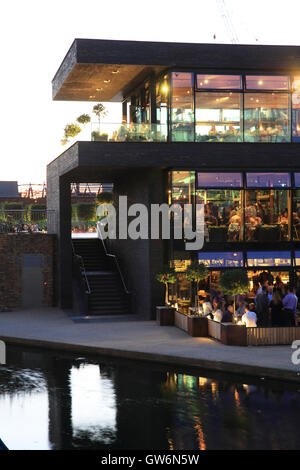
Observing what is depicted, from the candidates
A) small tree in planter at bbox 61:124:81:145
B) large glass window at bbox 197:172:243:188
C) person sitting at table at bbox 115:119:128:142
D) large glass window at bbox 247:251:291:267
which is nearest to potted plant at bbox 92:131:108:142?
person sitting at table at bbox 115:119:128:142

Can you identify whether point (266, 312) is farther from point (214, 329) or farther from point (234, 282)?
point (214, 329)

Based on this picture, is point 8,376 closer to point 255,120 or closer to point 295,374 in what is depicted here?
point 295,374

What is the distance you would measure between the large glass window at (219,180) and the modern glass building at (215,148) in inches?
1.4

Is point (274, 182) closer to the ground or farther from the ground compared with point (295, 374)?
farther from the ground

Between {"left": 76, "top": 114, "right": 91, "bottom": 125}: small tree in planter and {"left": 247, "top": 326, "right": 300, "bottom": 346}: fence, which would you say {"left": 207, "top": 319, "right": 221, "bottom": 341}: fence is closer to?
{"left": 247, "top": 326, "right": 300, "bottom": 346}: fence

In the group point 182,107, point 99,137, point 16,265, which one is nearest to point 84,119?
point 99,137

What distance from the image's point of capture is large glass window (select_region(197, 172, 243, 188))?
2475cm

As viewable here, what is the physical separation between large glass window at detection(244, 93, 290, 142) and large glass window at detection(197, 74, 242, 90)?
0.59 metres

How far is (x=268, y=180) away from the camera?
25.3 m

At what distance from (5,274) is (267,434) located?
65.7ft

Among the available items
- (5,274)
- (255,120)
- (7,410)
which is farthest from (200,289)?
(7,410)

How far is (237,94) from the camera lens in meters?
25.0

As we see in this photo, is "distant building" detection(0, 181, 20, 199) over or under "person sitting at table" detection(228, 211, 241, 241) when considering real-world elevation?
over
